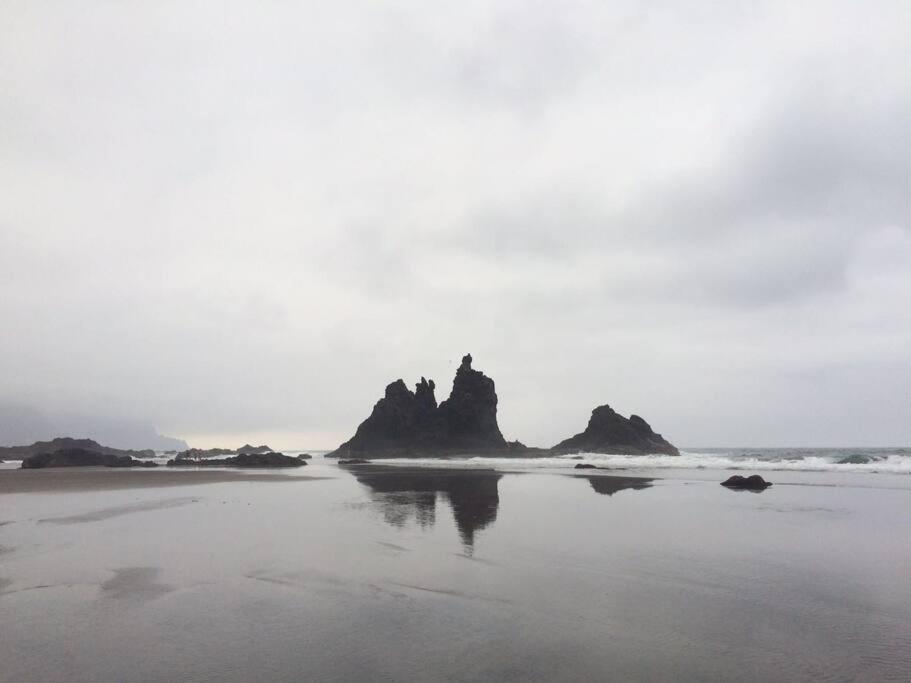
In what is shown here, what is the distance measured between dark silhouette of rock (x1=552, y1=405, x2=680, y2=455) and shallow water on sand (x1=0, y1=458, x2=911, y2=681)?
79850 mm

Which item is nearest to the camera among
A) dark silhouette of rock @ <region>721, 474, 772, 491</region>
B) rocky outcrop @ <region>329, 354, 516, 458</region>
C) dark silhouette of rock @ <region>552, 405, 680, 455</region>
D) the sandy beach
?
dark silhouette of rock @ <region>721, 474, 772, 491</region>

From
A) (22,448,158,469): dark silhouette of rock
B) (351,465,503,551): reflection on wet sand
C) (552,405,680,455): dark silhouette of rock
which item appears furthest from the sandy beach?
(552,405,680,455): dark silhouette of rock

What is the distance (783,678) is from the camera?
A: 5.93 m

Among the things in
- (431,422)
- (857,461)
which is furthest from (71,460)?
(857,461)

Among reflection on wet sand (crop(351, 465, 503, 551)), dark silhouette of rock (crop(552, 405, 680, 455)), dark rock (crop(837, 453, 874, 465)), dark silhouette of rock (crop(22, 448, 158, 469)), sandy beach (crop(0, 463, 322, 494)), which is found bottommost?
reflection on wet sand (crop(351, 465, 503, 551))

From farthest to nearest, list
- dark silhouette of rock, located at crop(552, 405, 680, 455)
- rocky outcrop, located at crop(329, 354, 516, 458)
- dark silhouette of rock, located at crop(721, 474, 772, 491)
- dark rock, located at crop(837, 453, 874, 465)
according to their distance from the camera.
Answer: rocky outcrop, located at crop(329, 354, 516, 458) < dark silhouette of rock, located at crop(552, 405, 680, 455) < dark rock, located at crop(837, 453, 874, 465) < dark silhouette of rock, located at crop(721, 474, 772, 491)

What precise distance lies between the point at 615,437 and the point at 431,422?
41275 mm

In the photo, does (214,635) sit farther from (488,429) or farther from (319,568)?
(488,429)

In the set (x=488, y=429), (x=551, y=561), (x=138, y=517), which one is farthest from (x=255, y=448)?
(x=551, y=561)

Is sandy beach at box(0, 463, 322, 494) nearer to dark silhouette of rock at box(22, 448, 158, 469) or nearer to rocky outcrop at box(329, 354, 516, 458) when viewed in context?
dark silhouette of rock at box(22, 448, 158, 469)

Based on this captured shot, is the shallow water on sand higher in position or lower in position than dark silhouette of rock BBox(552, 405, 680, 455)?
lower

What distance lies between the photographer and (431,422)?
118 metres

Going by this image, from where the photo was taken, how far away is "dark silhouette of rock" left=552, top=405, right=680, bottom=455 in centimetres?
9525

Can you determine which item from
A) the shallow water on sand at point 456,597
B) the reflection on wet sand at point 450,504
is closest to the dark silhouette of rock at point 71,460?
the reflection on wet sand at point 450,504
